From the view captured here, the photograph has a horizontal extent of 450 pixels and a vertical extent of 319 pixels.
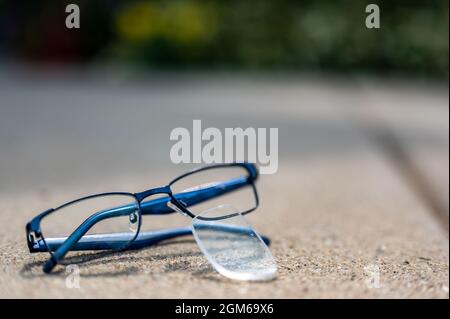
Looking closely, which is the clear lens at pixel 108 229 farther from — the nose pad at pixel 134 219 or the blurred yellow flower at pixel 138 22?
the blurred yellow flower at pixel 138 22

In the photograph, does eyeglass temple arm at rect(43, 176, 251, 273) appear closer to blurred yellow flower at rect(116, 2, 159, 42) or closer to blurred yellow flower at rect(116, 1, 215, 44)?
blurred yellow flower at rect(116, 1, 215, 44)

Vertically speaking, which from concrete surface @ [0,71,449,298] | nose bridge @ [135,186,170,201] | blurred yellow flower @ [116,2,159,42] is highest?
blurred yellow flower @ [116,2,159,42]

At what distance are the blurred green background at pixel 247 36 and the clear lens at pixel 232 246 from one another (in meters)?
5.82

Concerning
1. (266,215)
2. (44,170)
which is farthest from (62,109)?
(266,215)

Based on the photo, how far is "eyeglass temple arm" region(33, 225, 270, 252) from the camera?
55.2 inches

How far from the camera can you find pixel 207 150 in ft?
10.1

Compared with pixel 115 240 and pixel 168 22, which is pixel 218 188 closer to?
pixel 115 240

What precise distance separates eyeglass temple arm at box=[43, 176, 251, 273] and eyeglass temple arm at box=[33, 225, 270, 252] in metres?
0.04

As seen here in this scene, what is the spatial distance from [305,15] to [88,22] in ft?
9.63

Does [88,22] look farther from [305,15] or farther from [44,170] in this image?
[44,170]
